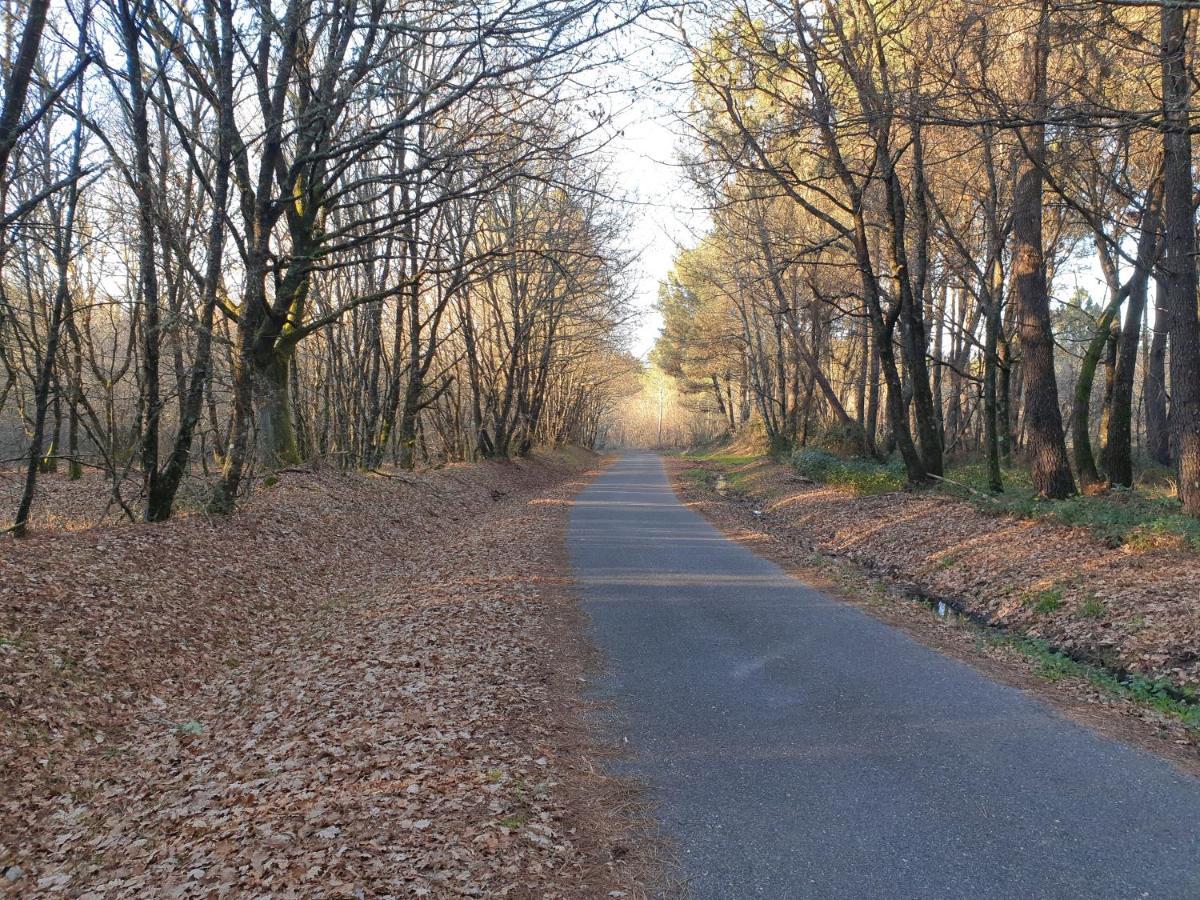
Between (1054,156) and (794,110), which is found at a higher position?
(794,110)

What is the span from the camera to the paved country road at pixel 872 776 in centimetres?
365

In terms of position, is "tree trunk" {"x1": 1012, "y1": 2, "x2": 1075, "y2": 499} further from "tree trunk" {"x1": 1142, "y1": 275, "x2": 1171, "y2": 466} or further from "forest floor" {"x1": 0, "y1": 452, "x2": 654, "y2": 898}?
"forest floor" {"x1": 0, "y1": 452, "x2": 654, "y2": 898}

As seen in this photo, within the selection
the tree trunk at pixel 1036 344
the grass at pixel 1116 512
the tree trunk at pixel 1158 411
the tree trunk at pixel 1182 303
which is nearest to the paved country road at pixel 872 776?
the grass at pixel 1116 512

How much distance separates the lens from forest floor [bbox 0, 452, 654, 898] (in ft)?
12.7

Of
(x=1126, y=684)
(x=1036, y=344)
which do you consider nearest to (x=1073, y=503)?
(x=1036, y=344)

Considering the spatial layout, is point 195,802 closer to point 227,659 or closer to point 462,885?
point 462,885

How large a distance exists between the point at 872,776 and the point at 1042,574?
5.97 m

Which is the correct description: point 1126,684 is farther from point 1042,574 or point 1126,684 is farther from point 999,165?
point 999,165

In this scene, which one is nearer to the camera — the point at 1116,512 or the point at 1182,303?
the point at 1182,303

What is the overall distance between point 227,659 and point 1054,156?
15.4 meters

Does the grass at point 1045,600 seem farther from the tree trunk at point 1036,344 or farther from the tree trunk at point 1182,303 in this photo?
the tree trunk at point 1036,344

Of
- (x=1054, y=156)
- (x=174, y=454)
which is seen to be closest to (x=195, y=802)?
(x=174, y=454)

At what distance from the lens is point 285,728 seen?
5777 mm

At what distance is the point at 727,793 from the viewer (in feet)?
14.8
